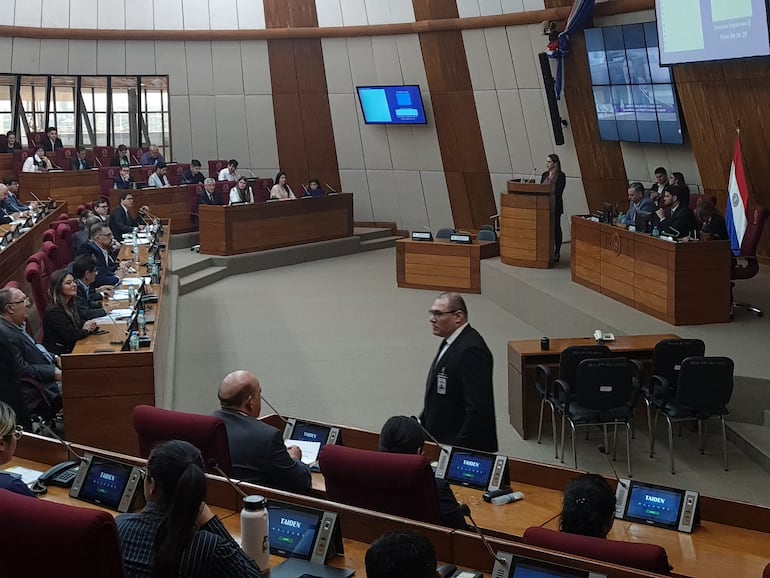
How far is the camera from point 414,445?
11.4 feet

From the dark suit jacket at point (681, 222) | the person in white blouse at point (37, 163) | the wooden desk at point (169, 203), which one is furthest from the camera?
the person in white blouse at point (37, 163)

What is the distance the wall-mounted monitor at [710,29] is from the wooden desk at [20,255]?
709 centimetres

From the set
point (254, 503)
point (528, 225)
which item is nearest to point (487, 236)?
point (528, 225)

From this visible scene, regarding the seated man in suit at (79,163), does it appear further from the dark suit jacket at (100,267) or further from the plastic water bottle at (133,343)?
the plastic water bottle at (133,343)

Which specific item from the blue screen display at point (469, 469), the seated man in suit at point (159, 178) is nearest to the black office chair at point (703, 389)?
the blue screen display at point (469, 469)

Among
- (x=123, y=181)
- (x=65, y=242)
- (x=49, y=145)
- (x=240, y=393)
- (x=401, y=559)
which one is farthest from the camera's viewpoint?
(x=49, y=145)

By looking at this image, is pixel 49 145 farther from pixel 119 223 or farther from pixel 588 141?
pixel 588 141

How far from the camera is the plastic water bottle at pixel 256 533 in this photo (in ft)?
9.70

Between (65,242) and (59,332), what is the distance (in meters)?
3.59

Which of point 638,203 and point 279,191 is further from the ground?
point 279,191

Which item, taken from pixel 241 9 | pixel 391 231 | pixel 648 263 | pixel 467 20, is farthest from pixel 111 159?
pixel 648 263

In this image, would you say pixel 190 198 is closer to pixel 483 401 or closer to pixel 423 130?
pixel 423 130

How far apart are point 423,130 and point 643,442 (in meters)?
10.4

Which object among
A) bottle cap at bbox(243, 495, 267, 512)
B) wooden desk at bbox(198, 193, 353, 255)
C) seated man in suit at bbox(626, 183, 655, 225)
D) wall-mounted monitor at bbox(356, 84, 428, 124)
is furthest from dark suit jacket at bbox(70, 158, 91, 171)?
bottle cap at bbox(243, 495, 267, 512)
